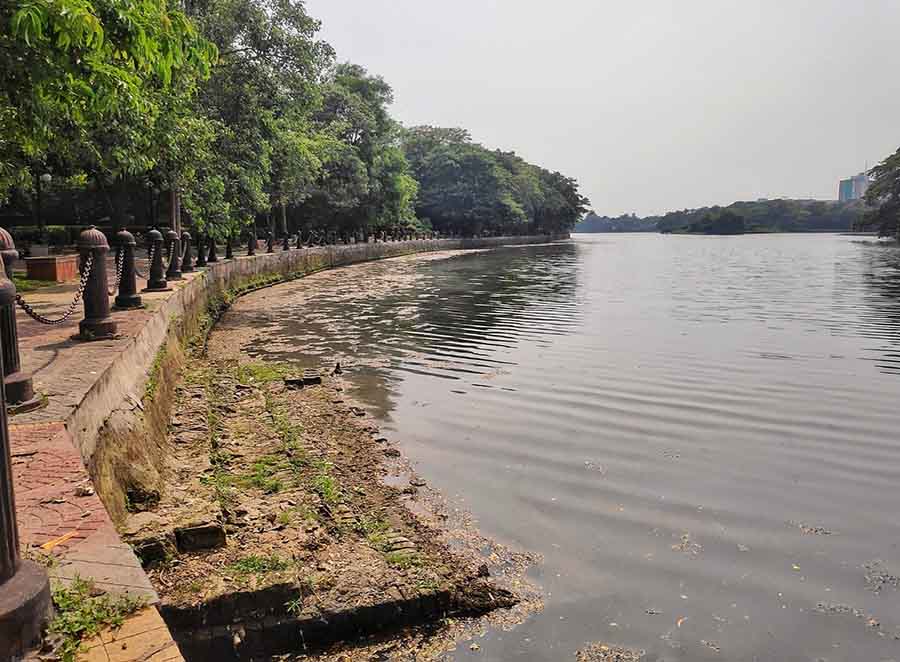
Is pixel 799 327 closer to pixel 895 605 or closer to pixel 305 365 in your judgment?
pixel 305 365

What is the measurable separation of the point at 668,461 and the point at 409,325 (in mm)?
10035

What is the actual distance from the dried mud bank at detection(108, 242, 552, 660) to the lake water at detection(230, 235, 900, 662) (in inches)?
13.3

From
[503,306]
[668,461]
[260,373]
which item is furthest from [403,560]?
[503,306]

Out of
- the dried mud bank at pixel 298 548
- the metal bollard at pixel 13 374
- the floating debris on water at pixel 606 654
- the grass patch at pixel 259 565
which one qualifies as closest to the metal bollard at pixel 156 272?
the dried mud bank at pixel 298 548

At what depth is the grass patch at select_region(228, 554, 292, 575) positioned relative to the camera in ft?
13.4

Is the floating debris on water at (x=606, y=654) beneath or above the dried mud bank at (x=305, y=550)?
beneath

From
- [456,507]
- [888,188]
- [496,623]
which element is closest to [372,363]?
[456,507]

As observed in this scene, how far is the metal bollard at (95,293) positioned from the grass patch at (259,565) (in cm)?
401

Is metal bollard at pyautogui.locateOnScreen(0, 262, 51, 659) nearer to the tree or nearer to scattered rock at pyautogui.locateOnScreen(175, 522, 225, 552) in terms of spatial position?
scattered rock at pyautogui.locateOnScreen(175, 522, 225, 552)

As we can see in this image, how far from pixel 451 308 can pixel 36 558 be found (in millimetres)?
16873

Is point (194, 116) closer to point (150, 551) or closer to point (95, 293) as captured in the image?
point (95, 293)

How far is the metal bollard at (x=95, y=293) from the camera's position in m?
7.20

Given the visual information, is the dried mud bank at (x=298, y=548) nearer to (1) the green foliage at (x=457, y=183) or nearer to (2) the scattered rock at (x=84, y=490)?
(2) the scattered rock at (x=84, y=490)

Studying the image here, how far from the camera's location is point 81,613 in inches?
100.0
